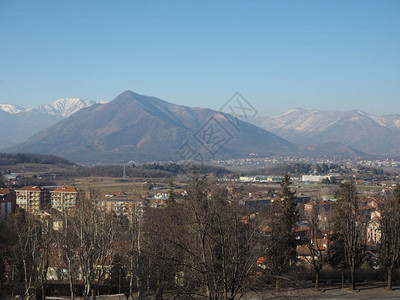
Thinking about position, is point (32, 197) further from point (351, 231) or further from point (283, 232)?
point (351, 231)

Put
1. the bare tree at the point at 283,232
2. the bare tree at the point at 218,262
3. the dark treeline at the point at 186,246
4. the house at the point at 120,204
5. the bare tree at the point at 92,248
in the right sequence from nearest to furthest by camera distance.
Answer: the bare tree at the point at 218,262 < the dark treeline at the point at 186,246 < the bare tree at the point at 92,248 < the bare tree at the point at 283,232 < the house at the point at 120,204

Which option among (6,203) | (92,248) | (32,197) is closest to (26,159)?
(32,197)

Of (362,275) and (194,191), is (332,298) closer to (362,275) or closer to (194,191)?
(362,275)

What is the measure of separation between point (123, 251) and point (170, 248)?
6437 mm

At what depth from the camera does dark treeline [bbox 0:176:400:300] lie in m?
8.65

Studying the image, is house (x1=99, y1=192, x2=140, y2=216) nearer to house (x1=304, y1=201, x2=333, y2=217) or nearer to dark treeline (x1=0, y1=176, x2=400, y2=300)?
dark treeline (x1=0, y1=176, x2=400, y2=300)

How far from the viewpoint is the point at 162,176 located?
74000 mm

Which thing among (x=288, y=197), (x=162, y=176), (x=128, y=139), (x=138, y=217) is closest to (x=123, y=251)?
(x=138, y=217)

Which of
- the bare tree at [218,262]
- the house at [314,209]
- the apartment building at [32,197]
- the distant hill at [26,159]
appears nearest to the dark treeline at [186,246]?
the bare tree at [218,262]

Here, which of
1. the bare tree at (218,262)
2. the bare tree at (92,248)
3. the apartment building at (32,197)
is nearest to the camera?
the bare tree at (218,262)

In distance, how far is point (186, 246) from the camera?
31.6ft

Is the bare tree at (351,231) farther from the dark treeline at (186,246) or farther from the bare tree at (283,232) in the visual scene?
the bare tree at (283,232)

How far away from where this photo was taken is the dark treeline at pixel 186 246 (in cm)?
865

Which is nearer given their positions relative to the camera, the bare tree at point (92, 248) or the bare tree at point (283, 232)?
the bare tree at point (92, 248)
